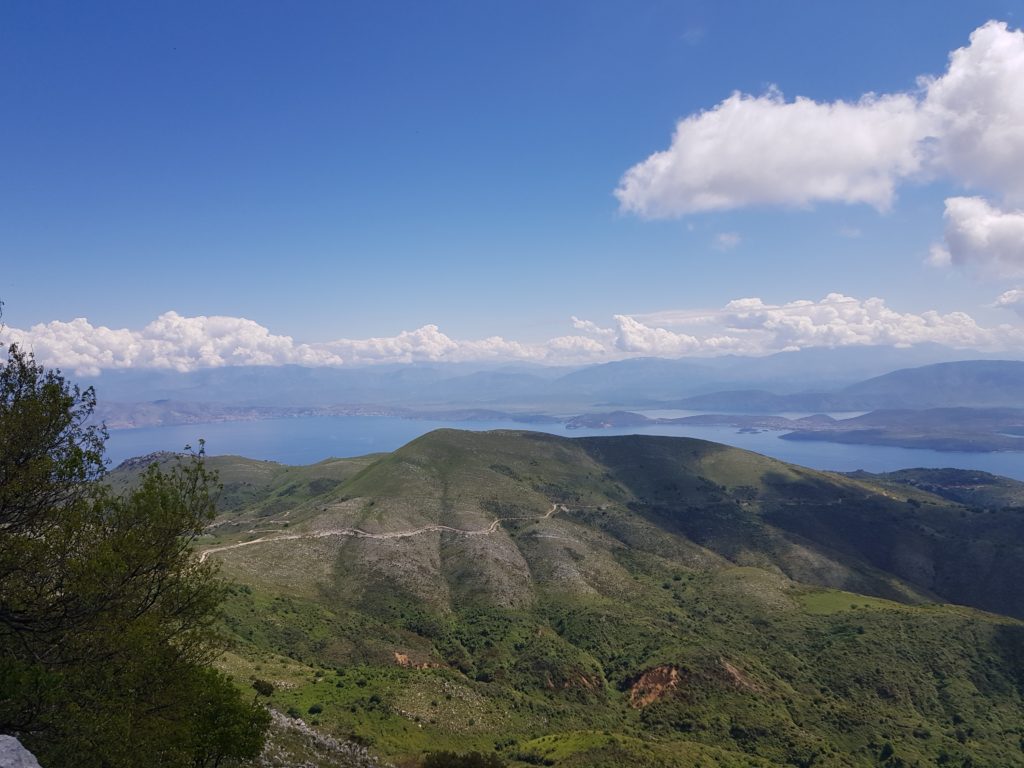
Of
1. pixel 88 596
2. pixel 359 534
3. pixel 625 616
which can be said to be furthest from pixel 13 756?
pixel 359 534

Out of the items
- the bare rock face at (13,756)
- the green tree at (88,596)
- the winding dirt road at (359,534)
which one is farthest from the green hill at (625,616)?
the bare rock face at (13,756)

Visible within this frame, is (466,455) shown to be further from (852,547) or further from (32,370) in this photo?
(32,370)

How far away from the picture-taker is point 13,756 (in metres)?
10.3

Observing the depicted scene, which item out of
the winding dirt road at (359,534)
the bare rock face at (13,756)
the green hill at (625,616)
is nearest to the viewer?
the bare rock face at (13,756)

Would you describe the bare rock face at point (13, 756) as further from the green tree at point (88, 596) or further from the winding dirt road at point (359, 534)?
the winding dirt road at point (359, 534)

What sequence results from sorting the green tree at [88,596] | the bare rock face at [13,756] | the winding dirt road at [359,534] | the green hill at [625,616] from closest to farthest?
1. the bare rock face at [13,756]
2. the green tree at [88,596]
3. the green hill at [625,616]
4. the winding dirt road at [359,534]

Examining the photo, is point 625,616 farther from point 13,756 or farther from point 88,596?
point 13,756

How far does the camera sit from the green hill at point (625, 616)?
168 feet

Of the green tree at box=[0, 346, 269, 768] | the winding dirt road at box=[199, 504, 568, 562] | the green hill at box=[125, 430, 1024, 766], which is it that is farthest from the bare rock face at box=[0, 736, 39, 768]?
the winding dirt road at box=[199, 504, 568, 562]

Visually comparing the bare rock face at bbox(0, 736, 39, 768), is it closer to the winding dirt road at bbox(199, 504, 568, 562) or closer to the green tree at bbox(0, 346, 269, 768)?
the green tree at bbox(0, 346, 269, 768)

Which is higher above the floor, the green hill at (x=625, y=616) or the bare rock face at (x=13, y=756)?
the bare rock face at (x=13, y=756)

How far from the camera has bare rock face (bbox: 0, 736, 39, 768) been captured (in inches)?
398

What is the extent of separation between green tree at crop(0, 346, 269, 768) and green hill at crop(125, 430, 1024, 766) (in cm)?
1620

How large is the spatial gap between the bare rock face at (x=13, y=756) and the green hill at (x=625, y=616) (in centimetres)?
2374
